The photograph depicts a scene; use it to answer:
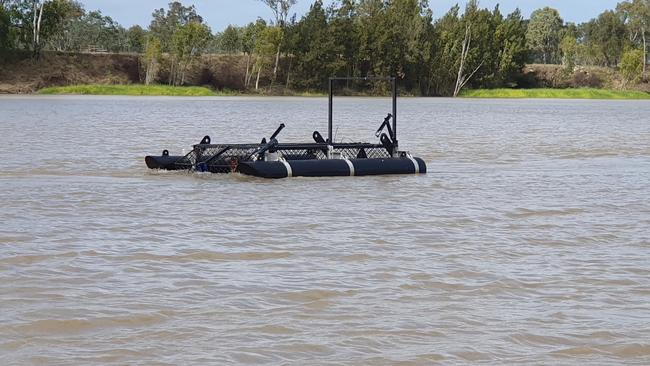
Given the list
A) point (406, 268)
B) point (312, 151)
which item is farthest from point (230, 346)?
point (312, 151)

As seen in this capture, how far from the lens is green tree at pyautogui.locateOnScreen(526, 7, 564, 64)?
16050cm

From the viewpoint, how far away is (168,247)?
39.6 feet

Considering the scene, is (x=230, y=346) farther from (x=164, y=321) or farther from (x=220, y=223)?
(x=220, y=223)

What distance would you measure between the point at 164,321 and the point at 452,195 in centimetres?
1029

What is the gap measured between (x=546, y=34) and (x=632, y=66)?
45784 mm

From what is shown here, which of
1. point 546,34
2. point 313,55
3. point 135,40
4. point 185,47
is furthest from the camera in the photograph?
point 546,34

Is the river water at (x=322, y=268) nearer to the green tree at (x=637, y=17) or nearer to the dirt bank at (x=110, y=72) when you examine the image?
the dirt bank at (x=110, y=72)

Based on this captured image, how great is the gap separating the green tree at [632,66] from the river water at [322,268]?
322 feet

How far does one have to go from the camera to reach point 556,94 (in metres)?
114

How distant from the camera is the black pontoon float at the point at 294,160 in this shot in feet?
67.1

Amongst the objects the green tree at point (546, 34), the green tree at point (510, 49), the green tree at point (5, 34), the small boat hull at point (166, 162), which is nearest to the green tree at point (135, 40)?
the green tree at point (5, 34)

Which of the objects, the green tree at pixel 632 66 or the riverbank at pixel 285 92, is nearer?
the riverbank at pixel 285 92

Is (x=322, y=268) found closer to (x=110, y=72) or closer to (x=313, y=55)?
(x=110, y=72)

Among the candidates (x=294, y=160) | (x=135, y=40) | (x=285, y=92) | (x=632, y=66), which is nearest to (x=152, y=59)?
(x=285, y=92)
